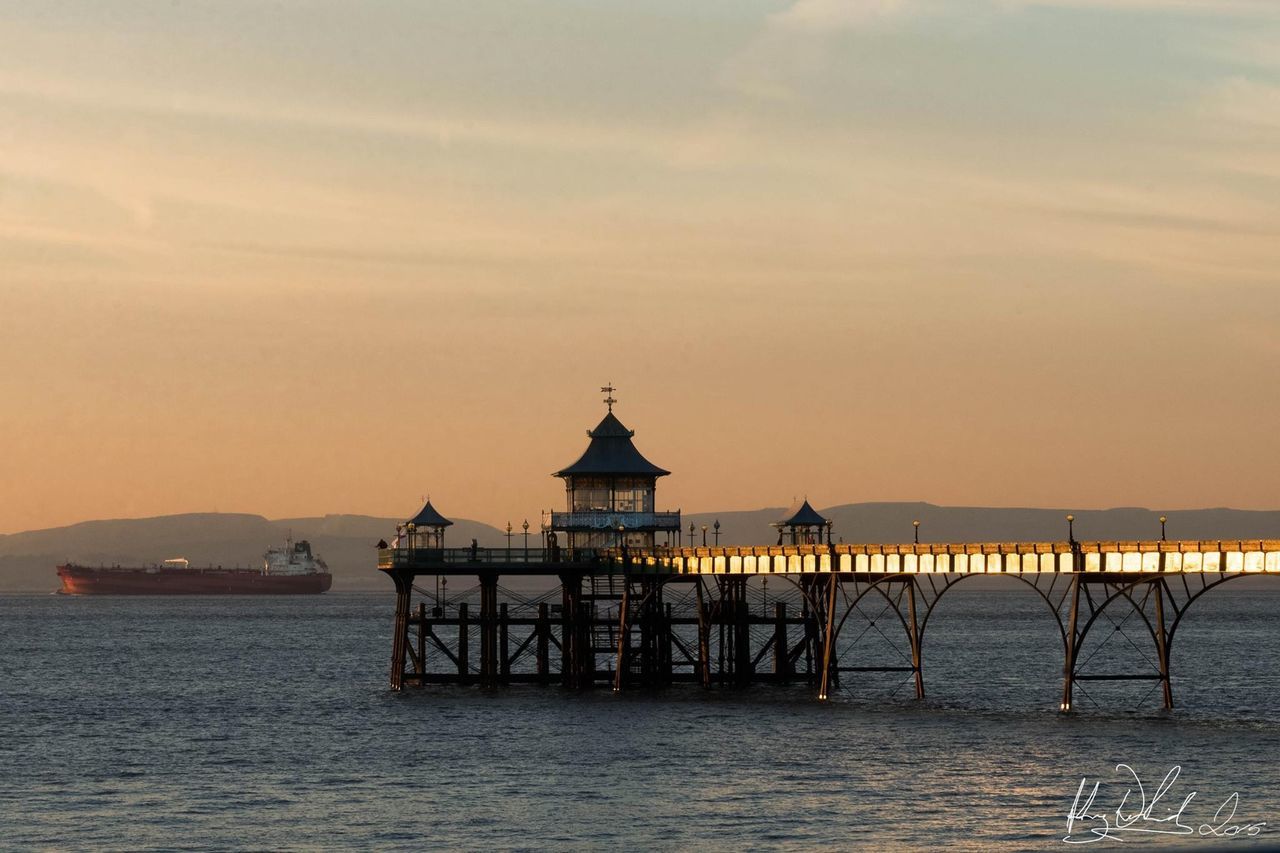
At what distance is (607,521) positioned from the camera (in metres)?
90.9

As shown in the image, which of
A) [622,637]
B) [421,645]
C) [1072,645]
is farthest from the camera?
[421,645]

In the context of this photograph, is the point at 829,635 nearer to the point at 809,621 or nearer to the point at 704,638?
the point at 704,638

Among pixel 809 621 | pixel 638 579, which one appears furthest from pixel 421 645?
pixel 809 621

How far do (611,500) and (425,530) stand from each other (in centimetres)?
857

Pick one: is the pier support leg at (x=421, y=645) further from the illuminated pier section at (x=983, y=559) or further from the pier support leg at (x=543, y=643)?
the illuminated pier section at (x=983, y=559)

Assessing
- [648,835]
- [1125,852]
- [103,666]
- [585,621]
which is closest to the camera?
[1125,852]

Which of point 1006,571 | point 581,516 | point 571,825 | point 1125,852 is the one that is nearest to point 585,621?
point 581,516

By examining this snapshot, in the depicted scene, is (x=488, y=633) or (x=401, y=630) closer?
(x=488, y=633)

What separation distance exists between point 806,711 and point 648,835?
3009 cm

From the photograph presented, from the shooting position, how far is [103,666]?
12600 cm

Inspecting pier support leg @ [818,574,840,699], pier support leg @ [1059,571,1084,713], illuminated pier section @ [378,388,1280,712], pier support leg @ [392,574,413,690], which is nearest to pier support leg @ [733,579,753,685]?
illuminated pier section @ [378,388,1280,712]

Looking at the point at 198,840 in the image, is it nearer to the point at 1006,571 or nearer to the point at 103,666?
the point at 1006,571

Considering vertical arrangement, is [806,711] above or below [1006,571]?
below
